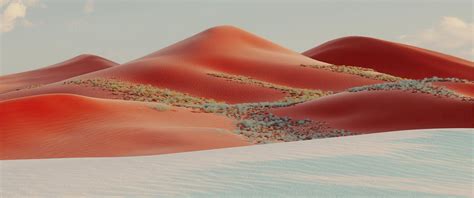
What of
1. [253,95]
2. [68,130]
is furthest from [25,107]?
[253,95]

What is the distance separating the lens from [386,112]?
22.4 metres

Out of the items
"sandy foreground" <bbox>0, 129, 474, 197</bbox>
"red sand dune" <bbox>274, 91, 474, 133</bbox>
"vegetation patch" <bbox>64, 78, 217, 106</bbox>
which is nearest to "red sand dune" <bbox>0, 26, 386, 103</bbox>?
"vegetation patch" <bbox>64, 78, 217, 106</bbox>

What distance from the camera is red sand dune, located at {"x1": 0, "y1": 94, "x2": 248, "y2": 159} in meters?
16.7

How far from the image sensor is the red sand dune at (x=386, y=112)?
21.2 metres

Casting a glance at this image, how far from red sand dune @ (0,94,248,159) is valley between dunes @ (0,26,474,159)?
3cm

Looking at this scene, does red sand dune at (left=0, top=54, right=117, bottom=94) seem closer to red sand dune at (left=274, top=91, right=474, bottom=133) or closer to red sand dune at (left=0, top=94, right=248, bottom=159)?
red sand dune at (left=0, top=94, right=248, bottom=159)

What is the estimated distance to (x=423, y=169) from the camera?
29.9ft

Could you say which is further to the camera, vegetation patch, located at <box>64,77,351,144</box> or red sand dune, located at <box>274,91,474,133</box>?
red sand dune, located at <box>274,91,474,133</box>

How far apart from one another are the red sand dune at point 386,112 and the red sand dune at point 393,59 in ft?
138

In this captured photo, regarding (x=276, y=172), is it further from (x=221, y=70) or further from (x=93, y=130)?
(x=221, y=70)

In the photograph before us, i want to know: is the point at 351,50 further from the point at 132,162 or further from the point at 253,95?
the point at 132,162

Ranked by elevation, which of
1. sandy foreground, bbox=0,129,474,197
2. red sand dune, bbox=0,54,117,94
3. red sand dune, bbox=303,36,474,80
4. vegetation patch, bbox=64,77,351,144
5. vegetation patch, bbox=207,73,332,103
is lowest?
sandy foreground, bbox=0,129,474,197

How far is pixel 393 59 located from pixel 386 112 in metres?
48.3

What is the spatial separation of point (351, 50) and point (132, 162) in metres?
63.8
